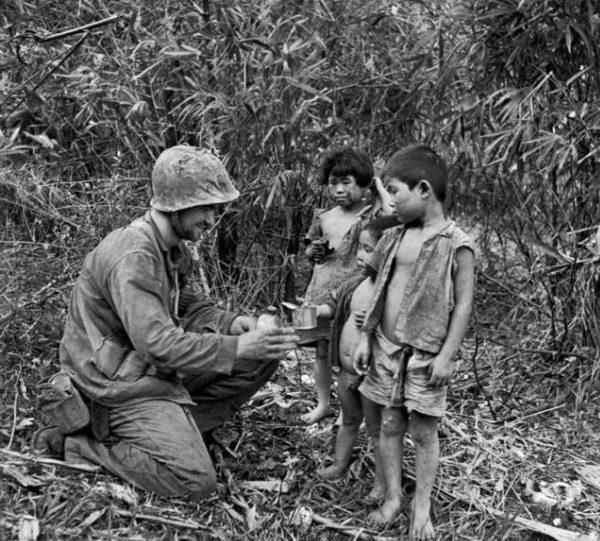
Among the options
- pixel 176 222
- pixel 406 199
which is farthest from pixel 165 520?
pixel 406 199

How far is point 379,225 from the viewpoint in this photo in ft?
13.4

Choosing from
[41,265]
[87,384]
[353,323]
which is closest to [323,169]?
[353,323]

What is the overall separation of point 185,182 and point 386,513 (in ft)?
5.30

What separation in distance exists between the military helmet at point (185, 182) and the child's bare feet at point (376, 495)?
142 cm

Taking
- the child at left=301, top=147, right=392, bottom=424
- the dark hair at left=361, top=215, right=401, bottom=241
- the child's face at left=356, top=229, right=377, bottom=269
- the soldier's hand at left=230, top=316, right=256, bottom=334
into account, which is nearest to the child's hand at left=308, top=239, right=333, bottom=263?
the child at left=301, top=147, right=392, bottom=424

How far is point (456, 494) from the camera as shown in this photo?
3820mm

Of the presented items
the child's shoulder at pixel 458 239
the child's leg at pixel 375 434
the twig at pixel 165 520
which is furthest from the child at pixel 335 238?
the twig at pixel 165 520

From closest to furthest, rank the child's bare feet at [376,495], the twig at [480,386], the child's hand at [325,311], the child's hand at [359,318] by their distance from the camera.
Result: 1. the child's hand at [359,318]
2. the child's bare feet at [376,495]
3. the child's hand at [325,311]
4. the twig at [480,386]

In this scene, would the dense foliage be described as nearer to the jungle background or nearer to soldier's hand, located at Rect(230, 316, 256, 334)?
the jungle background

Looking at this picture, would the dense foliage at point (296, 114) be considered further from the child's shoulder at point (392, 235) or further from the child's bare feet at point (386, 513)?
the child's bare feet at point (386, 513)

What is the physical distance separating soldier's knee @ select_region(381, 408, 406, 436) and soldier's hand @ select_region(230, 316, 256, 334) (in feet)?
3.01

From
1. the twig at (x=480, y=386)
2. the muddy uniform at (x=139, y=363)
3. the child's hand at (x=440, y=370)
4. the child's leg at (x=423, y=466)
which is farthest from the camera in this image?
the twig at (x=480, y=386)

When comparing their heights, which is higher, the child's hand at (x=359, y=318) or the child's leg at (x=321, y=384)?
the child's hand at (x=359, y=318)

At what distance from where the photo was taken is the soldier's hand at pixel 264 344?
11.6 ft
